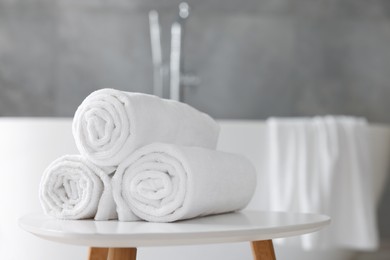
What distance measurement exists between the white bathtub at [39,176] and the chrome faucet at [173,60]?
1126 millimetres

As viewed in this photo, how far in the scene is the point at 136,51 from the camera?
364cm

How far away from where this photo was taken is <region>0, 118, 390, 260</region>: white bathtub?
2.09 m

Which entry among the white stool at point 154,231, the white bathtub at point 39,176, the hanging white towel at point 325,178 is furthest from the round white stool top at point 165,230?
the hanging white towel at point 325,178

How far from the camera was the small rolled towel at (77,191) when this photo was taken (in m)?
0.94

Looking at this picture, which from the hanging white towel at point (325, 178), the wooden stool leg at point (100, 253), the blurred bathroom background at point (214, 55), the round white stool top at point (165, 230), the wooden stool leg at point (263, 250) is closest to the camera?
the round white stool top at point (165, 230)

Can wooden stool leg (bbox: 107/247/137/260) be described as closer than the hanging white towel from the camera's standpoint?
Yes

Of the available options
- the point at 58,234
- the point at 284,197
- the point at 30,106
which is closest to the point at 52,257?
the point at 284,197

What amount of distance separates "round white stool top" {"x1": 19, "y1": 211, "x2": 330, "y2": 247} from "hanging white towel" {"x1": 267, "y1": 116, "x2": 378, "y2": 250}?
1.24 m

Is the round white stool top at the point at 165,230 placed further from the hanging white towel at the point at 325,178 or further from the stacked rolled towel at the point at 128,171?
the hanging white towel at the point at 325,178

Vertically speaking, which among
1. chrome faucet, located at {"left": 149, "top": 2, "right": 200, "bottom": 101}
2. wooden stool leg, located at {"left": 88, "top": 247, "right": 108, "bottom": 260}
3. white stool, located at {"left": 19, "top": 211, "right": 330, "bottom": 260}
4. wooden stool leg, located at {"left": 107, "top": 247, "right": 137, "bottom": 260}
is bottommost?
wooden stool leg, located at {"left": 88, "top": 247, "right": 108, "bottom": 260}

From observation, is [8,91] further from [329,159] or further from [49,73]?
[329,159]

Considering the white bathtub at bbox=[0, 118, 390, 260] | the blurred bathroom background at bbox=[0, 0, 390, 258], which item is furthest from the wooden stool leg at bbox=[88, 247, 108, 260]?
the blurred bathroom background at bbox=[0, 0, 390, 258]

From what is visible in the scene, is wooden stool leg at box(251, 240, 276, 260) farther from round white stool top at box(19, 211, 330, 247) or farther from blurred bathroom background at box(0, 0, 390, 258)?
blurred bathroom background at box(0, 0, 390, 258)

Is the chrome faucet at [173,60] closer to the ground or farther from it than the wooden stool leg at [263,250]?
farther from it
